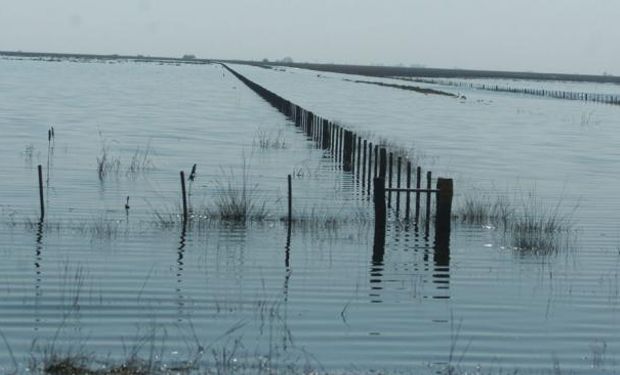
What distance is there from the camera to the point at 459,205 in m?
27.3

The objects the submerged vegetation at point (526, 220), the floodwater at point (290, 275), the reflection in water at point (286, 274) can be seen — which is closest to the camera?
the floodwater at point (290, 275)

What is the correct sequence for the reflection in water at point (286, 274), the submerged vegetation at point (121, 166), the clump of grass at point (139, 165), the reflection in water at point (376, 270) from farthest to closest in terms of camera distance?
1. the clump of grass at point (139, 165)
2. the submerged vegetation at point (121, 166)
3. the reflection in water at point (376, 270)
4. the reflection in water at point (286, 274)

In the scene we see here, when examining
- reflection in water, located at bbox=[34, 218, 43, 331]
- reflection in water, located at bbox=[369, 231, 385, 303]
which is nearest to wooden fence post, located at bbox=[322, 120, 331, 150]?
reflection in water, located at bbox=[34, 218, 43, 331]

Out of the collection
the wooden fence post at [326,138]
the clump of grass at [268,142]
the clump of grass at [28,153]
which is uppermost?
the wooden fence post at [326,138]

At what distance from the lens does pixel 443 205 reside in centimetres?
2134

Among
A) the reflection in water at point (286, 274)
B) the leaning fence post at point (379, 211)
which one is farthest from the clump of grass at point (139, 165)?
the leaning fence post at point (379, 211)

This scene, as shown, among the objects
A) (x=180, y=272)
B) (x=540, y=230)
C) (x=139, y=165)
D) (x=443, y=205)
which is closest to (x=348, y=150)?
(x=139, y=165)

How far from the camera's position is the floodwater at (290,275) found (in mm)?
Answer: 13562

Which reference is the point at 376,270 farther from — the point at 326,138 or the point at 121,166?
the point at 326,138

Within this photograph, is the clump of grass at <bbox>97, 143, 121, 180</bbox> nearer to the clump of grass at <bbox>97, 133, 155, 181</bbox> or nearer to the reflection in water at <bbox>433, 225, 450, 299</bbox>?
the clump of grass at <bbox>97, 133, 155, 181</bbox>

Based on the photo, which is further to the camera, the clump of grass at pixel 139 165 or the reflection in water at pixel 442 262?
the clump of grass at pixel 139 165

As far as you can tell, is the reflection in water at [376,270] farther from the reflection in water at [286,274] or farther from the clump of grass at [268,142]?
the clump of grass at [268,142]

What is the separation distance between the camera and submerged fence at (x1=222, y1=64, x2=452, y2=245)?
21500 millimetres

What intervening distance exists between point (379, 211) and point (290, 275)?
4.11m
